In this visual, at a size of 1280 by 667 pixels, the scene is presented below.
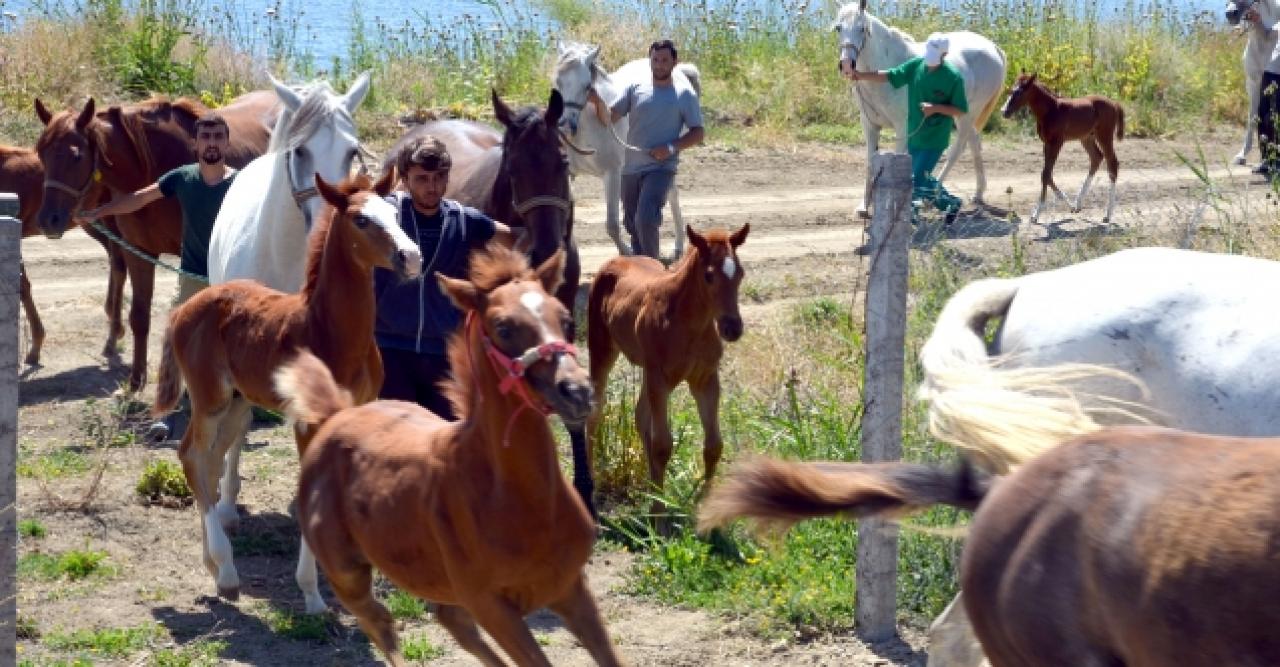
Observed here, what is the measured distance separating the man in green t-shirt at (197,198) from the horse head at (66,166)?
68cm

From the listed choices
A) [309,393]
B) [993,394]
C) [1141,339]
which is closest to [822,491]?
[993,394]

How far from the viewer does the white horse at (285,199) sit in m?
7.53

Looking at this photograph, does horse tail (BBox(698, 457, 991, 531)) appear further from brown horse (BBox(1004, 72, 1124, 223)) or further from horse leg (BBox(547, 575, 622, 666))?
brown horse (BBox(1004, 72, 1124, 223))

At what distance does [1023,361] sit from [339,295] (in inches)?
104

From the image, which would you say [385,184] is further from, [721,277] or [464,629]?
[464,629]

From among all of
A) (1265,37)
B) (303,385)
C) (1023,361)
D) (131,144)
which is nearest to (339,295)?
(303,385)

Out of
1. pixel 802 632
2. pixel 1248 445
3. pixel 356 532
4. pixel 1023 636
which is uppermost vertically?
pixel 1248 445

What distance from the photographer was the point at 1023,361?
17.6 feet

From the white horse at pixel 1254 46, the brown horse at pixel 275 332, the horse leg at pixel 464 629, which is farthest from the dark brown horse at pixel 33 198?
the white horse at pixel 1254 46

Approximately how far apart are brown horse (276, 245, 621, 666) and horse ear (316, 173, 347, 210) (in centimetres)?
125

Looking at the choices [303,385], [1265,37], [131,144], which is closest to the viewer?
[303,385]

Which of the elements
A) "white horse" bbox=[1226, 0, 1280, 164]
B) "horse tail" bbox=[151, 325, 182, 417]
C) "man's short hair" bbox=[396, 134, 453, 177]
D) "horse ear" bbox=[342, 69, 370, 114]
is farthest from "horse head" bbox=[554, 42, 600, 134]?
"white horse" bbox=[1226, 0, 1280, 164]

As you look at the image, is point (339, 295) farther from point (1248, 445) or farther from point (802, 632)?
point (1248, 445)

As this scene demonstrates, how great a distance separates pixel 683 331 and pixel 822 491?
329 centimetres
